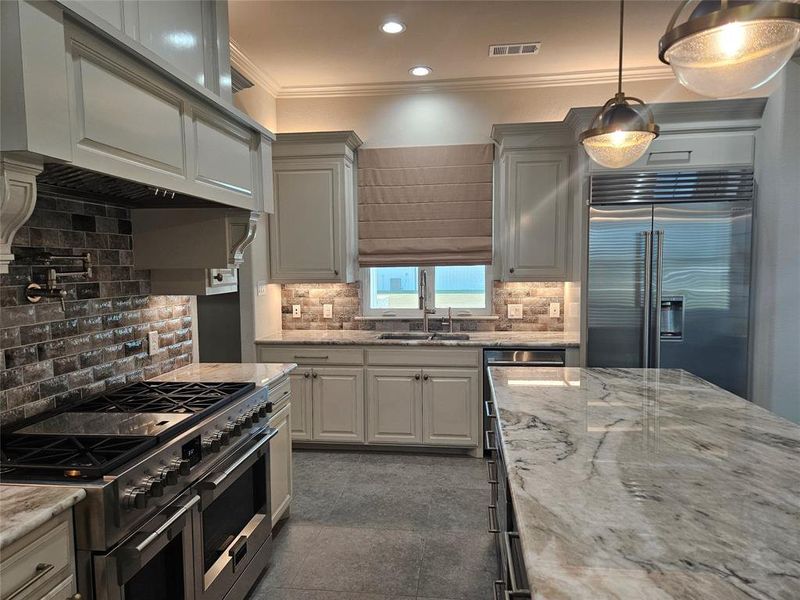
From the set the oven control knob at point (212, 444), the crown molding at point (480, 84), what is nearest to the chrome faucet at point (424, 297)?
the crown molding at point (480, 84)

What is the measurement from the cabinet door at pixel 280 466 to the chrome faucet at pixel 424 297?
5.69 feet

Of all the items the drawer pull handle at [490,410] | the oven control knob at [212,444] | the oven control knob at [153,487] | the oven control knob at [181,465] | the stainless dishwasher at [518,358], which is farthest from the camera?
the stainless dishwasher at [518,358]

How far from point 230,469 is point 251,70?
3.06m

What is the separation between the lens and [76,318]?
76.9 inches

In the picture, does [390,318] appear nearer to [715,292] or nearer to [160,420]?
[715,292]

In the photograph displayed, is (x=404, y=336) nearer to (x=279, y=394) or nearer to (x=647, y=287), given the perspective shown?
(x=279, y=394)

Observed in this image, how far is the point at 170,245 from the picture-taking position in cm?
241

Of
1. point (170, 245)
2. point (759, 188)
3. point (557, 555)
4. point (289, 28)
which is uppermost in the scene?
point (289, 28)

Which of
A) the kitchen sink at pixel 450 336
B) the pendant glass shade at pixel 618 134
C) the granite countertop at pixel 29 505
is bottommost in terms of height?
the granite countertop at pixel 29 505

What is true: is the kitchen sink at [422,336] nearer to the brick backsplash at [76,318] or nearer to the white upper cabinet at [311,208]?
the white upper cabinet at [311,208]

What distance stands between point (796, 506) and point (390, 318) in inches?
134

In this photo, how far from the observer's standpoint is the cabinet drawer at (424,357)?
3.73 m

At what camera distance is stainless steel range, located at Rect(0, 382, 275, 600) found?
53.0 inches

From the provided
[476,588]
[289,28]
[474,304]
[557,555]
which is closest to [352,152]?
[289,28]
